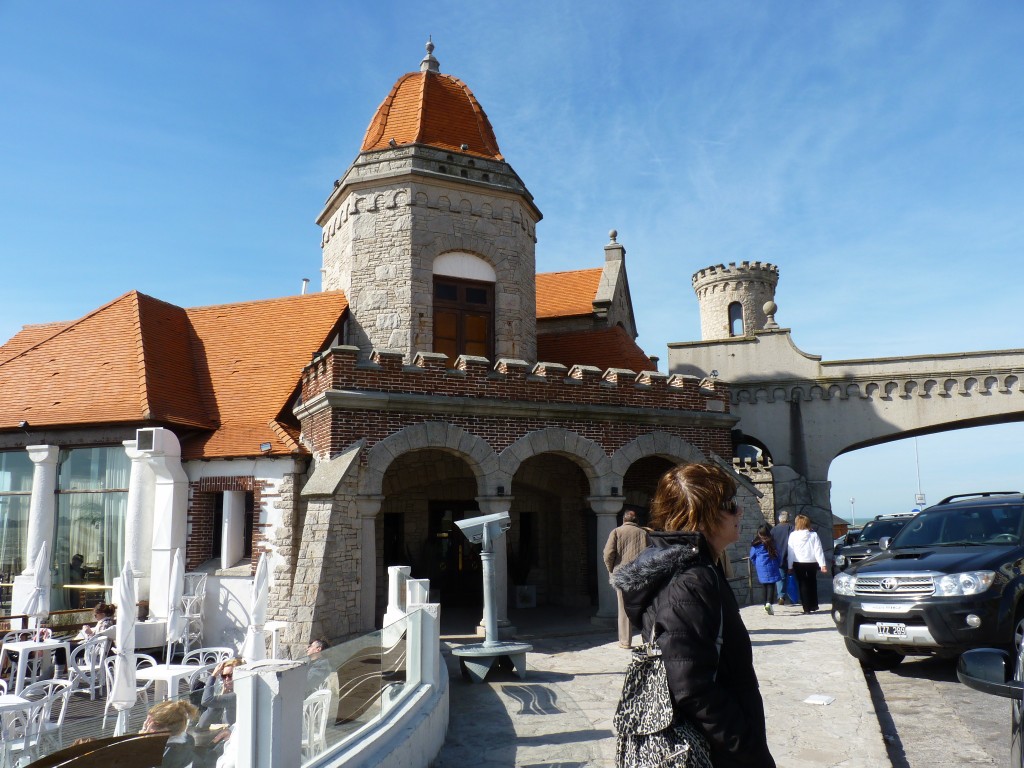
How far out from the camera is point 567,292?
22750mm

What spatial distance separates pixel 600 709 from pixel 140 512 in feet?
31.3

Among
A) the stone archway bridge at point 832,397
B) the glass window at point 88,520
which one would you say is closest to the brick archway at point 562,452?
the glass window at point 88,520

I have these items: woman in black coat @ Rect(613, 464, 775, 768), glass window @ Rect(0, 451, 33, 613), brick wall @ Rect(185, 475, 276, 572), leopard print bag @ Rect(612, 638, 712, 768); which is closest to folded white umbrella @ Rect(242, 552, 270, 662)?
brick wall @ Rect(185, 475, 276, 572)

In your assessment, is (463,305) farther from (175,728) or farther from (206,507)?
(175,728)

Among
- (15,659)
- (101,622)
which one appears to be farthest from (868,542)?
(15,659)

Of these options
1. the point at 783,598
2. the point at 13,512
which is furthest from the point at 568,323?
the point at 13,512

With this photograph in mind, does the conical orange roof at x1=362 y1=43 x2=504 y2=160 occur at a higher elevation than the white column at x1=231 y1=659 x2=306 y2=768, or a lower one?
higher

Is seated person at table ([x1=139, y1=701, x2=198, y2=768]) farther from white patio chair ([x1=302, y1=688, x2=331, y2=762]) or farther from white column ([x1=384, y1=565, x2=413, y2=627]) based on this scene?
white column ([x1=384, y1=565, x2=413, y2=627])

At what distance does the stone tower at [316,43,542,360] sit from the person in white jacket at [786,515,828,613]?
6394mm

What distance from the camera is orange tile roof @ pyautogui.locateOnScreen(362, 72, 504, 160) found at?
16.7 meters

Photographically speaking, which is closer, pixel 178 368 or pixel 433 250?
pixel 433 250

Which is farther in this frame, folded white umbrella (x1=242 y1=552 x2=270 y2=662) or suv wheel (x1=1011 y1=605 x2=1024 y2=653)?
folded white umbrella (x1=242 y1=552 x2=270 y2=662)

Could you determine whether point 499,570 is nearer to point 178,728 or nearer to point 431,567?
point 431,567

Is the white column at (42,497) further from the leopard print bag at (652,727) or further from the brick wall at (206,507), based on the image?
the leopard print bag at (652,727)
